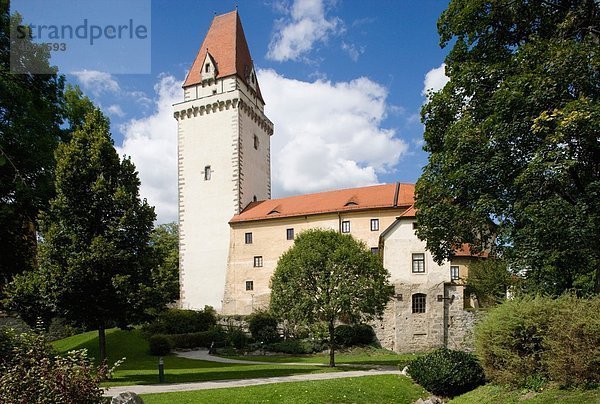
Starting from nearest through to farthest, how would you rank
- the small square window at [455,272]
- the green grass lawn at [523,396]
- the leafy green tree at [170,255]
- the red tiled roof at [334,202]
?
the green grass lawn at [523,396]
the small square window at [455,272]
the red tiled roof at [334,202]
the leafy green tree at [170,255]

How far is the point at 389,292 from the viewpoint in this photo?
23016 mm

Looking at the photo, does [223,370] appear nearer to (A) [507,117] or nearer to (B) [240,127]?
(A) [507,117]

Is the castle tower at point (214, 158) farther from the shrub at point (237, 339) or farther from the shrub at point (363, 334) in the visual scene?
the shrub at point (363, 334)

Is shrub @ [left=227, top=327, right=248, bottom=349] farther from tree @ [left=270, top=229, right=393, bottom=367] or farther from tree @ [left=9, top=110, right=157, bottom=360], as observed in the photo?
tree @ [left=9, top=110, right=157, bottom=360]

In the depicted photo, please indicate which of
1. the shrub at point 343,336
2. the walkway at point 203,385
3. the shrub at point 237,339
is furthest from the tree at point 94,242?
the shrub at point 343,336

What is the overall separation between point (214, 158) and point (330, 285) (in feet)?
81.4

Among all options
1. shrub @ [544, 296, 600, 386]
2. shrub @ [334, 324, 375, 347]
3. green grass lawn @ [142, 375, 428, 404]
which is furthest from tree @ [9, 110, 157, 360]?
shrub @ [334, 324, 375, 347]

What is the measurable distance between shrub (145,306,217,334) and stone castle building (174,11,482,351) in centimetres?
463

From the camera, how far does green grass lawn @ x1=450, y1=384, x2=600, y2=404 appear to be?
9.63 metres

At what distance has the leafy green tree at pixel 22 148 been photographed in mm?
18406

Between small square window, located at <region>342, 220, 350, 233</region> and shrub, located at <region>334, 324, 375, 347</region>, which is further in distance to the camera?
small square window, located at <region>342, 220, 350, 233</region>

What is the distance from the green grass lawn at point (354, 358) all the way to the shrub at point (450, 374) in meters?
7.57

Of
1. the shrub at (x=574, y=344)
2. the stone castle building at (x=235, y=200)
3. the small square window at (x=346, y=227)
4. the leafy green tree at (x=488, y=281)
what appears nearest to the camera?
the shrub at (x=574, y=344)

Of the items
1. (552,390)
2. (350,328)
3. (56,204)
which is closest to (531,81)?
(552,390)
